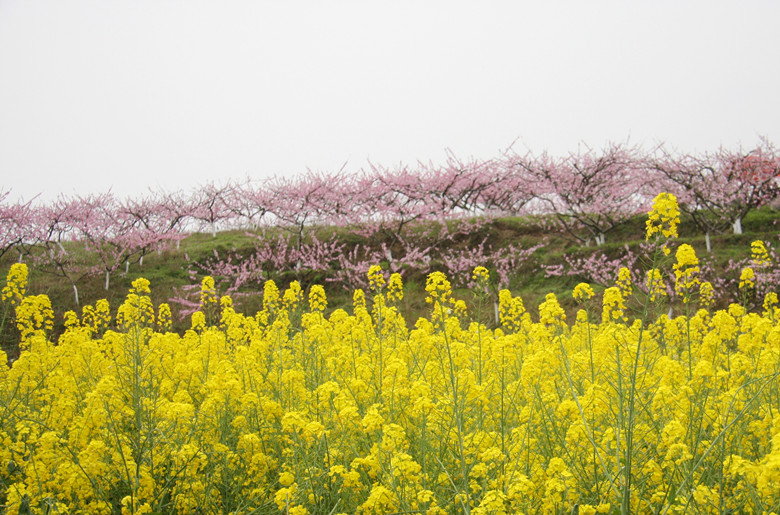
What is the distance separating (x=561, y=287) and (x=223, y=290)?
1180 centimetres

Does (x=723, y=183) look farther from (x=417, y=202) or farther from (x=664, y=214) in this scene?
(x=664, y=214)

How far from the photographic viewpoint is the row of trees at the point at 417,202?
19.1 m

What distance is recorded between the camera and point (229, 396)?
447 centimetres

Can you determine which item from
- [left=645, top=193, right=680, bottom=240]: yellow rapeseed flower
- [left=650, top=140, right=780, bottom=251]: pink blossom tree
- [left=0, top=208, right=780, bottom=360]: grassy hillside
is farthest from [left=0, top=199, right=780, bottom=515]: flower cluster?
[left=650, top=140, right=780, bottom=251]: pink blossom tree

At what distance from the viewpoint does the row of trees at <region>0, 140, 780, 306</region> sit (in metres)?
19.1

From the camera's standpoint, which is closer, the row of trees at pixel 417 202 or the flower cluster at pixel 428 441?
the flower cluster at pixel 428 441

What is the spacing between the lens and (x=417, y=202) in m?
22.9

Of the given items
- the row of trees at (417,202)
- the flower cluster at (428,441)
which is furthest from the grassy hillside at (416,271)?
the flower cluster at (428,441)

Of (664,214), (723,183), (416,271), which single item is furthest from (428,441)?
(723,183)

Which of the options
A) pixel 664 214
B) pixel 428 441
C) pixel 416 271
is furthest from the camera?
pixel 416 271

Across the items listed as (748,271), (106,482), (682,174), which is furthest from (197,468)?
(682,174)

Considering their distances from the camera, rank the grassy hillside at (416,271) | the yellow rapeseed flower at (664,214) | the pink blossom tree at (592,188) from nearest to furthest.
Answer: the yellow rapeseed flower at (664,214) → the grassy hillside at (416,271) → the pink blossom tree at (592,188)

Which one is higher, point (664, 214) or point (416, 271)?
point (664, 214)

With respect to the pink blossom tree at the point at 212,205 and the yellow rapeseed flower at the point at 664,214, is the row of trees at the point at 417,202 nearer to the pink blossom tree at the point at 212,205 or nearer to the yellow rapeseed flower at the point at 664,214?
the pink blossom tree at the point at 212,205
